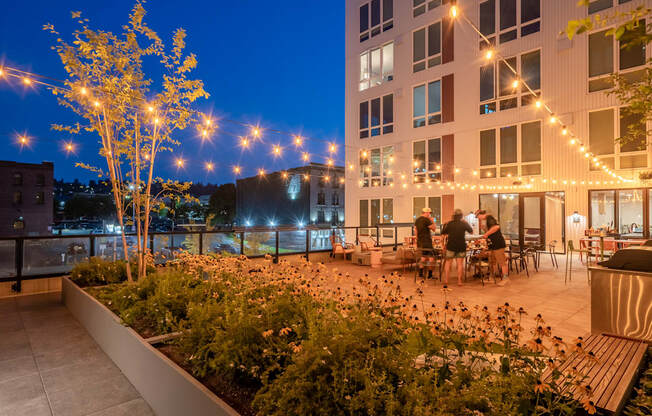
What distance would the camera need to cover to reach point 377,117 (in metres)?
18.1

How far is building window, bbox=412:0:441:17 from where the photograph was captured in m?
Answer: 15.8

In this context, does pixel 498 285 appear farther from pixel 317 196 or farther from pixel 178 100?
pixel 317 196

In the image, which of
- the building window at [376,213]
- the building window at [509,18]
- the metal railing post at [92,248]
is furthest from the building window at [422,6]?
the metal railing post at [92,248]

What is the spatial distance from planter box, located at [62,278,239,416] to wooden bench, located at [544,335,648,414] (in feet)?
6.69

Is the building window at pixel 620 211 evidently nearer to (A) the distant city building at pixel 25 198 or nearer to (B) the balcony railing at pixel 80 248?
(B) the balcony railing at pixel 80 248

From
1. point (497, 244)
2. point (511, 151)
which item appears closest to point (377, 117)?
point (511, 151)

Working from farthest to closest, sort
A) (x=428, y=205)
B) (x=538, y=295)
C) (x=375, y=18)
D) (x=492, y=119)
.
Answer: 1. (x=375, y=18)
2. (x=428, y=205)
3. (x=492, y=119)
4. (x=538, y=295)

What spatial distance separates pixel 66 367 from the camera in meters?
3.42

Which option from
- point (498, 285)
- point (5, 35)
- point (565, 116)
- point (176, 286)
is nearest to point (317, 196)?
point (565, 116)

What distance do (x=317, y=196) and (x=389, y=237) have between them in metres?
27.4

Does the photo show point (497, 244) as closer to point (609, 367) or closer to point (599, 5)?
point (609, 367)

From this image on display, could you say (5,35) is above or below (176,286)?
above

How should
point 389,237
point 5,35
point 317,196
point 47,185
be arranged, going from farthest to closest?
point 5,35, point 317,196, point 47,185, point 389,237

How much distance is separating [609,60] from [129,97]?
561 inches
